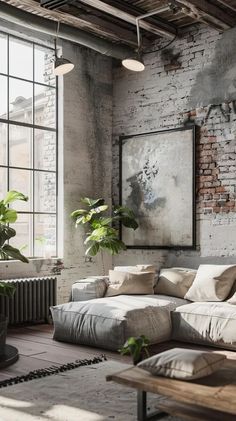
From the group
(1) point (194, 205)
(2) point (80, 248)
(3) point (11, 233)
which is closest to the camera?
(3) point (11, 233)

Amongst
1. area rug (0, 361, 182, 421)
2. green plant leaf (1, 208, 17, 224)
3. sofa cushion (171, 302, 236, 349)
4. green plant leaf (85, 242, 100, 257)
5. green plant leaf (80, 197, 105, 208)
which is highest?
green plant leaf (80, 197, 105, 208)

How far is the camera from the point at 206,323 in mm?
5293

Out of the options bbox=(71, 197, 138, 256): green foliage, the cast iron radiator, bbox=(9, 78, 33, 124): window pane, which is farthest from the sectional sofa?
bbox=(9, 78, 33, 124): window pane

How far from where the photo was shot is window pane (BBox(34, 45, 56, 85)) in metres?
7.16

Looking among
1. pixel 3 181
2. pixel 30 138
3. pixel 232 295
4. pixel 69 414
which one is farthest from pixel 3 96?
pixel 69 414

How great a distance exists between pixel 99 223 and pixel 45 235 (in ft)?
2.61

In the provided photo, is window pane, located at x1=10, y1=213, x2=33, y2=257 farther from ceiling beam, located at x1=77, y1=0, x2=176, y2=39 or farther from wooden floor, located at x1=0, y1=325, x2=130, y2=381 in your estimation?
ceiling beam, located at x1=77, y1=0, x2=176, y2=39

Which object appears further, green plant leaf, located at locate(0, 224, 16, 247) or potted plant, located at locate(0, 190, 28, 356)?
green plant leaf, located at locate(0, 224, 16, 247)

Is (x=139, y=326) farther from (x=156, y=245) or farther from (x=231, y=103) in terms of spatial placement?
(x=231, y=103)

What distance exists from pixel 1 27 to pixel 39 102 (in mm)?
1122

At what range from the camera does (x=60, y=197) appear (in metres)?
7.17

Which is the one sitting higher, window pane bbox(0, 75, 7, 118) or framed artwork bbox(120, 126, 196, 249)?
window pane bbox(0, 75, 7, 118)

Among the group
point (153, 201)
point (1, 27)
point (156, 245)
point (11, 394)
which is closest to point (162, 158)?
point (153, 201)

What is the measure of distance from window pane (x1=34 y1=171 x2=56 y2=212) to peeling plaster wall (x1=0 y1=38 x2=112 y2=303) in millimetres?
118
